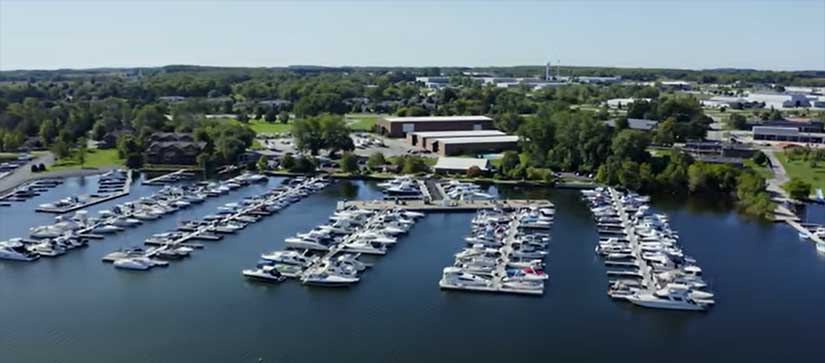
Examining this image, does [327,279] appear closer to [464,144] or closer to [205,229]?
[205,229]

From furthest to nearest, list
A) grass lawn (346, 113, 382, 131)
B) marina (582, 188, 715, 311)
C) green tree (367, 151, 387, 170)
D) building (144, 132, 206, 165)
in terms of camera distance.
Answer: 1. grass lawn (346, 113, 382, 131)
2. building (144, 132, 206, 165)
3. green tree (367, 151, 387, 170)
4. marina (582, 188, 715, 311)

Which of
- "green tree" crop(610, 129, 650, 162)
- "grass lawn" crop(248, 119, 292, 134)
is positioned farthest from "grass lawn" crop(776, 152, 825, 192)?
"grass lawn" crop(248, 119, 292, 134)

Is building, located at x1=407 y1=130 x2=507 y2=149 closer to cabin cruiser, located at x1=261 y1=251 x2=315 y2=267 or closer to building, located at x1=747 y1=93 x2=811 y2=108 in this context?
cabin cruiser, located at x1=261 y1=251 x2=315 y2=267

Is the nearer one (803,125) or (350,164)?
(350,164)

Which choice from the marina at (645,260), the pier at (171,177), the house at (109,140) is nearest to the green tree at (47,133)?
the house at (109,140)

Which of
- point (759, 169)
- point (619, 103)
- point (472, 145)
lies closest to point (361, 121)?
point (472, 145)

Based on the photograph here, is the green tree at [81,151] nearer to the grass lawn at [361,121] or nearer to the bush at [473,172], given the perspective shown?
the grass lawn at [361,121]
